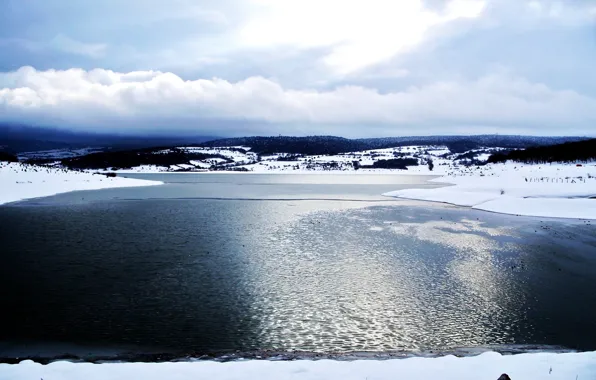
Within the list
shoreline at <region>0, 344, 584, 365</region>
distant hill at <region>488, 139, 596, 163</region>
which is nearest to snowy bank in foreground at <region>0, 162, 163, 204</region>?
shoreline at <region>0, 344, 584, 365</region>

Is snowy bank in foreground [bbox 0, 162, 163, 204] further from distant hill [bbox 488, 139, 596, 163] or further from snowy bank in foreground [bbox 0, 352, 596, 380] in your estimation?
distant hill [bbox 488, 139, 596, 163]

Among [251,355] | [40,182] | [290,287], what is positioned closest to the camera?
[251,355]

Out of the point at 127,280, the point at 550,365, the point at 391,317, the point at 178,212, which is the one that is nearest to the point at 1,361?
the point at 127,280

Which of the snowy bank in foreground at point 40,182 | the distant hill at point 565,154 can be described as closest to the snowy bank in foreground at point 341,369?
the snowy bank in foreground at point 40,182

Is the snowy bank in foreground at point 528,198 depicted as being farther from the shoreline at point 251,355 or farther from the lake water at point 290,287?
the shoreline at point 251,355

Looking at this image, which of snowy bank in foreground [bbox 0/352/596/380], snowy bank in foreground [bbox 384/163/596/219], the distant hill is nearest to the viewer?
snowy bank in foreground [bbox 0/352/596/380]

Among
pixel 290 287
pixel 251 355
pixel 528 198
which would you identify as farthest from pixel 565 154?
pixel 251 355

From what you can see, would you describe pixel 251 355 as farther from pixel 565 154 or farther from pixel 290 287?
pixel 565 154
